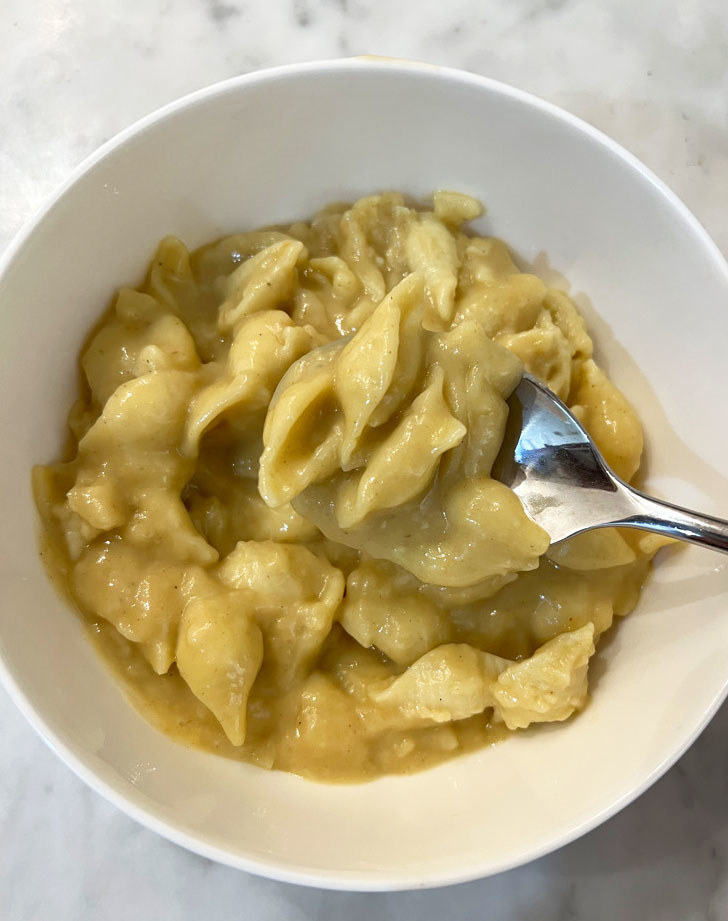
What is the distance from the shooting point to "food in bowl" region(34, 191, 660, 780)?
4.50ft

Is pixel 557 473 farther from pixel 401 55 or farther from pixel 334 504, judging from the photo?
pixel 401 55

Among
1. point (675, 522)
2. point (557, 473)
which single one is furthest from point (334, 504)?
point (675, 522)

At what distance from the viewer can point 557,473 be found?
Result: 149 cm

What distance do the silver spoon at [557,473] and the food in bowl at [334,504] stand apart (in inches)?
2.5

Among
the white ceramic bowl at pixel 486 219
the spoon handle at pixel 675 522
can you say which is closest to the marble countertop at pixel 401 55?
the white ceramic bowl at pixel 486 219

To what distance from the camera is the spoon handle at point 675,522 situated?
4.33 feet

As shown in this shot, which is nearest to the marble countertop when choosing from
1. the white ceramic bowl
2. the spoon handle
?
the white ceramic bowl

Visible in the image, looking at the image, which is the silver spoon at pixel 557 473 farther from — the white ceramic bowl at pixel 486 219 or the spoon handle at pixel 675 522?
the white ceramic bowl at pixel 486 219

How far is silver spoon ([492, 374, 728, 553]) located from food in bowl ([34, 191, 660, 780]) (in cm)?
6

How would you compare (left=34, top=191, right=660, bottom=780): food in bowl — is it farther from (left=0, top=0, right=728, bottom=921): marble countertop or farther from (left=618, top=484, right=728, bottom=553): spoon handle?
(left=0, top=0, right=728, bottom=921): marble countertop

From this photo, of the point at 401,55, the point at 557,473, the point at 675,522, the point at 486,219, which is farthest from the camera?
the point at 401,55

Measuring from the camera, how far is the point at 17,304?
1.39m

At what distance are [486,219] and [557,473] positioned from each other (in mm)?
588

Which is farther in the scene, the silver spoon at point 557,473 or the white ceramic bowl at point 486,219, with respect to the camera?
the silver spoon at point 557,473
